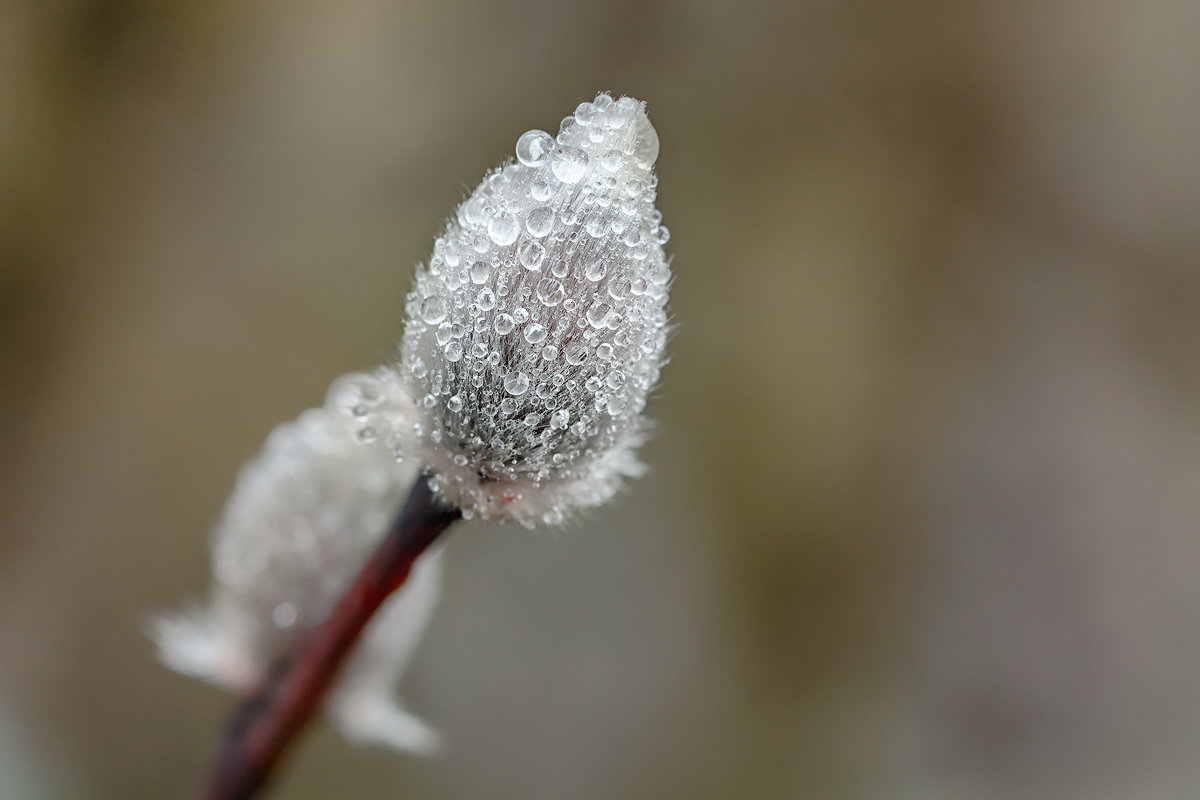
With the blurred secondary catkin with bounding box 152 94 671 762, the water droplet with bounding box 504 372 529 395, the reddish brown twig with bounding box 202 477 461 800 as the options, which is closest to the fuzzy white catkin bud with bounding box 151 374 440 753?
the reddish brown twig with bounding box 202 477 461 800

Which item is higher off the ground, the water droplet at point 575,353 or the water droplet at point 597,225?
the water droplet at point 597,225

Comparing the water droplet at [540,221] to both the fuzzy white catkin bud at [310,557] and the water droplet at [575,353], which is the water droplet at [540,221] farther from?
the fuzzy white catkin bud at [310,557]

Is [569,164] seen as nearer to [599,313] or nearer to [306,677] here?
A: [599,313]

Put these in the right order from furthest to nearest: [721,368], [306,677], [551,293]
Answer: [721,368], [306,677], [551,293]

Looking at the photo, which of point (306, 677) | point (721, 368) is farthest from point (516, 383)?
point (721, 368)

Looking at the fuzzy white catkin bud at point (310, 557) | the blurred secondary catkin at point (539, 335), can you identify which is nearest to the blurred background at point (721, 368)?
the fuzzy white catkin bud at point (310, 557)

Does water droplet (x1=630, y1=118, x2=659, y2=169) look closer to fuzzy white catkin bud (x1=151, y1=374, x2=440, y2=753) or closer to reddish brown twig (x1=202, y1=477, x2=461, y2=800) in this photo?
reddish brown twig (x1=202, y1=477, x2=461, y2=800)

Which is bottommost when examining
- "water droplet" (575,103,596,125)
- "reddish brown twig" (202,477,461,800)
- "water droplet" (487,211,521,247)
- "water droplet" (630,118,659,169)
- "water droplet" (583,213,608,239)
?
"reddish brown twig" (202,477,461,800)
